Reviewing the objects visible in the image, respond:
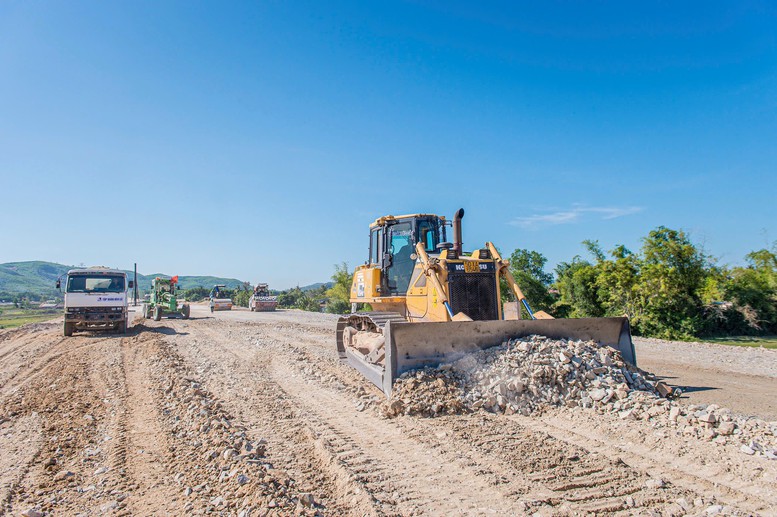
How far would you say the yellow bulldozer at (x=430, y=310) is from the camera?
635cm

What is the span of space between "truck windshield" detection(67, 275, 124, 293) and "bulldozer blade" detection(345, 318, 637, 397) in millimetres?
14354

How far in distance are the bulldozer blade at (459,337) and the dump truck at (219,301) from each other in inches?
1411

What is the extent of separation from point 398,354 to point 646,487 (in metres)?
3.20

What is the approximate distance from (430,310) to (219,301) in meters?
35.8

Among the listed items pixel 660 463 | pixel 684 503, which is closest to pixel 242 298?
pixel 660 463

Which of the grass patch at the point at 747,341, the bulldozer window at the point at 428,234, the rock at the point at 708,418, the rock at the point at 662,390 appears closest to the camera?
the rock at the point at 708,418

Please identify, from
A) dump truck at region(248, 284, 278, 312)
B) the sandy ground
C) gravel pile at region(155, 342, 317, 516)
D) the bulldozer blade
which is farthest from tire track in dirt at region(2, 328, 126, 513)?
dump truck at region(248, 284, 278, 312)

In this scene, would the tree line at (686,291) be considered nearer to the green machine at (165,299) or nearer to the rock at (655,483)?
the rock at (655,483)

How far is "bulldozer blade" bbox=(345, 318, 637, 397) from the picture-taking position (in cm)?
624

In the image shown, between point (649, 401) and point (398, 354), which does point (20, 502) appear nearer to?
point (398, 354)

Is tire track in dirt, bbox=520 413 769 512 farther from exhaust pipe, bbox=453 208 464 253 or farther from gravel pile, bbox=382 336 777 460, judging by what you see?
exhaust pipe, bbox=453 208 464 253

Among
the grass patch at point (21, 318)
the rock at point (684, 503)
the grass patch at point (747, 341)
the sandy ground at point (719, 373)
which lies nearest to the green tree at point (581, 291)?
the grass patch at point (747, 341)

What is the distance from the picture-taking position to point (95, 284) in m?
17.3

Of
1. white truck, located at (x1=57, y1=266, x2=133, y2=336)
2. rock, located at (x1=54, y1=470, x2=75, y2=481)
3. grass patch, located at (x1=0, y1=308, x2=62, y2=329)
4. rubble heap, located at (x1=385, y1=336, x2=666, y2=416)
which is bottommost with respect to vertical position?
rock, located at (x1=54, y1=470, x2=75, y2=481)
